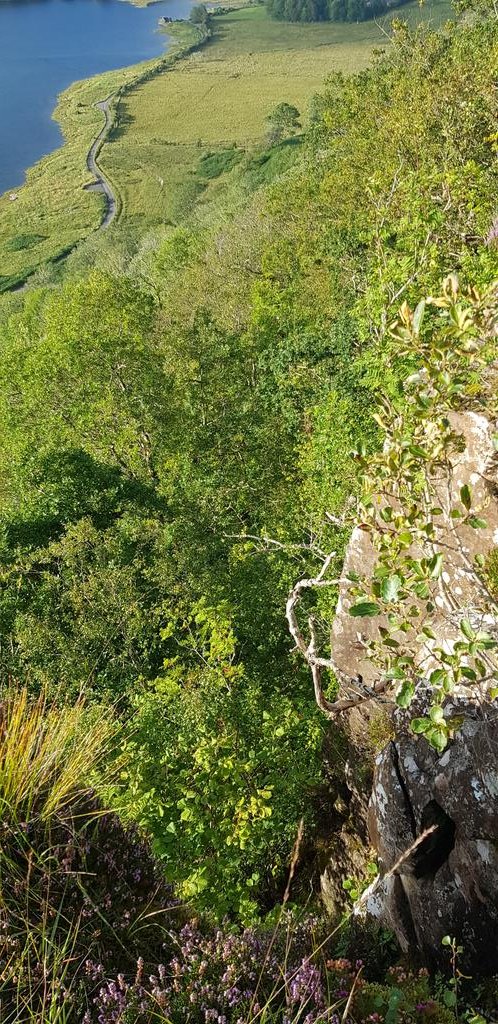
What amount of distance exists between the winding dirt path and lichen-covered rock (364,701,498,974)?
353 feet

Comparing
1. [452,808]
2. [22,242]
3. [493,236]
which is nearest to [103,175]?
[22,242]

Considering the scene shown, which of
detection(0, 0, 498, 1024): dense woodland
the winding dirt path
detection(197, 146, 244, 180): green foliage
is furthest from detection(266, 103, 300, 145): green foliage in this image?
detection(0, 0, 498, 1024): dense woodland

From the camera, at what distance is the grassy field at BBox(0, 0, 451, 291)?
103188 mm

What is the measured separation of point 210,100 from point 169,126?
17.9 meters

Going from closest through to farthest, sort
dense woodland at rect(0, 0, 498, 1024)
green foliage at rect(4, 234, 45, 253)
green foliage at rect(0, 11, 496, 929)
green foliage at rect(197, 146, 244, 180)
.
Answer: dense woodland at rect(0, 0, 498, 1024)
green foliage at rect(0, 11, 496, 929)
green foliage at rect(4, 234, 45, 253)
green foliage at rect(197, 146, 244, 180)

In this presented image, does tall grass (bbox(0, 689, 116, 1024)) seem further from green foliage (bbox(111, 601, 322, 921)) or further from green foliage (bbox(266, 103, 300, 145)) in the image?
green foliage (bbox(266, 103, 300, 145))

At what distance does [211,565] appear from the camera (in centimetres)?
1645

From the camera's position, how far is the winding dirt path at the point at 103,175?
108 meters

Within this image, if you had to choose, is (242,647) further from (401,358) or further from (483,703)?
(483,703)

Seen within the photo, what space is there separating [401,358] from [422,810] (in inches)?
322

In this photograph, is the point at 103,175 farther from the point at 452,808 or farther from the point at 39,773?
the point at 39,773

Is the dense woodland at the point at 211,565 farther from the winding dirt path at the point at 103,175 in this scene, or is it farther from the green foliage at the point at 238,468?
the winding dirt path at the point at 103,175

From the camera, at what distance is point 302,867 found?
11.4 m

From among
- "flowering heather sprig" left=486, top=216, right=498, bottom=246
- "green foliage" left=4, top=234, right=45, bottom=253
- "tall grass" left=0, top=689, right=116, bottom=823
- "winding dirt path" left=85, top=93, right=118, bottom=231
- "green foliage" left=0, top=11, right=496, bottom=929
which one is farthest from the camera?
"winding dirt path" left=85, top=93, right=118, bottom=231
